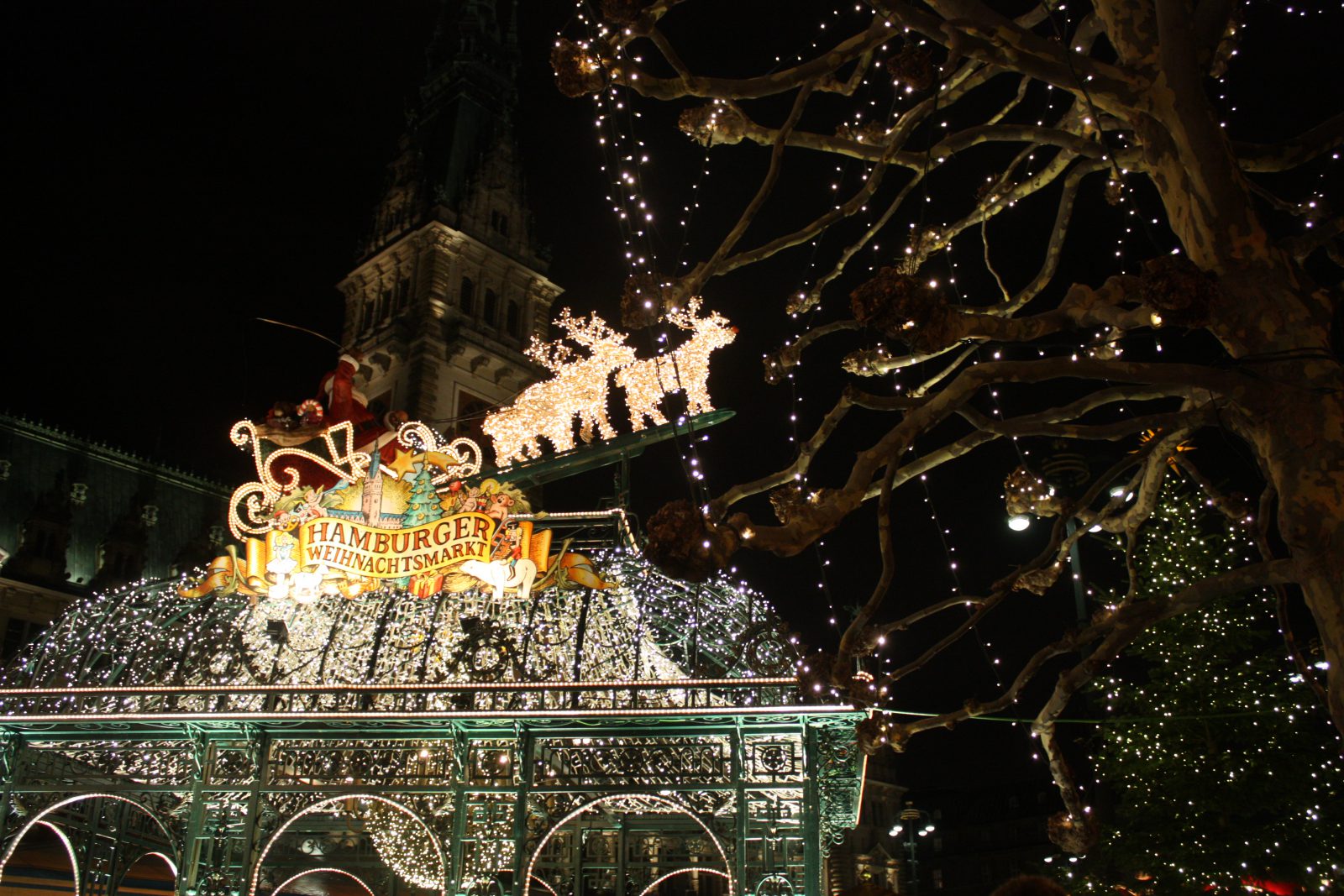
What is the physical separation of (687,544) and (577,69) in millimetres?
2827

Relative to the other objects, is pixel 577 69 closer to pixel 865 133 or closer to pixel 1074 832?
pixel 865 133

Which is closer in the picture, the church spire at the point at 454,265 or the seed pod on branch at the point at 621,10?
the seed pod on branch at the point at 621,10

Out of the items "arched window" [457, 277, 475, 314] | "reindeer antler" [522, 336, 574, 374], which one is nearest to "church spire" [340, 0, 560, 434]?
"arched window" [457, 277, 475, 314]

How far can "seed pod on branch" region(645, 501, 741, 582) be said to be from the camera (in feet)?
16.5

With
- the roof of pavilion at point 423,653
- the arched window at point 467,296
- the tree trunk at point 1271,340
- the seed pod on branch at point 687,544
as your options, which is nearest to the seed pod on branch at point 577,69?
the seed pod on branch at point 687,544

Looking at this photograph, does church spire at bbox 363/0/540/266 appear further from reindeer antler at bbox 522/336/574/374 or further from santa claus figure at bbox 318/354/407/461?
santa claus figure at bbox 318/354/407/461

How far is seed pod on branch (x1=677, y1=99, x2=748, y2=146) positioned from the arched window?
42244mm

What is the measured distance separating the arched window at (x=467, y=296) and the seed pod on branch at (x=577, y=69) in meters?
42.4

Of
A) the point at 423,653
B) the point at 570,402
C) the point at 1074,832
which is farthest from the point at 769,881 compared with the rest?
the point at 570,402

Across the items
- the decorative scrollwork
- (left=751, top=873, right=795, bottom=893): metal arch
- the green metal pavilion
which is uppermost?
the decorative scrollwork

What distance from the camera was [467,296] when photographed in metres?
48.3

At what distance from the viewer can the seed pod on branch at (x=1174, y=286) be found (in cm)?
460

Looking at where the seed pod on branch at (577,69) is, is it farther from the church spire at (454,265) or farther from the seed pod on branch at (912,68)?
the church spire at (454,265)

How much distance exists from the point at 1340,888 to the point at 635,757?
11.7 m
